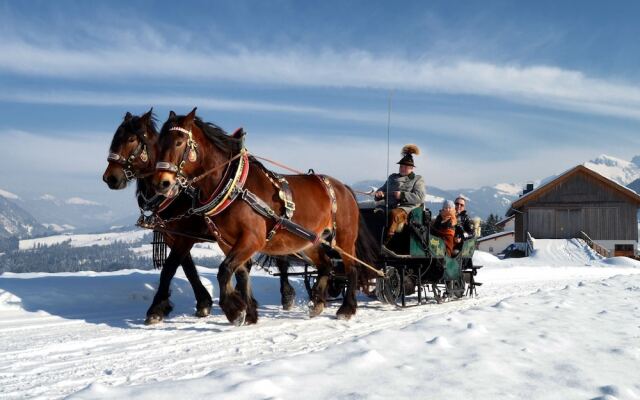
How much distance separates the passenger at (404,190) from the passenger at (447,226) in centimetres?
58

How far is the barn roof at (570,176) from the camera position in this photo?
115 feet

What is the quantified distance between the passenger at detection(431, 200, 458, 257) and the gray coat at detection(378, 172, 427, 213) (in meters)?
0.58

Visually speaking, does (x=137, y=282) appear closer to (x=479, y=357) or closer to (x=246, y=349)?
(x=246, y=349)

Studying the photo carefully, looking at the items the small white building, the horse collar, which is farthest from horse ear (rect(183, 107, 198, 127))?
the small white building

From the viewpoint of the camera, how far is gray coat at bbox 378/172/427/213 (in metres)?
9.39

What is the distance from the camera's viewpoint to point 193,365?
448 centimetres

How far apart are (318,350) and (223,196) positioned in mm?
2290

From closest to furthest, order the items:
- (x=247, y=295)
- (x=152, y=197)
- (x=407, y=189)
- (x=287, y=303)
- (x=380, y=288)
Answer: (x=247, y=295) < (x=152, y=197) < (x=380, y=288) < (x=287, y=303) < (x=407, y=189)

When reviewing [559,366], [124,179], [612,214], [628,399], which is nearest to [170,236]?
[124,179]

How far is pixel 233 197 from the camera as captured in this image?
6.46m

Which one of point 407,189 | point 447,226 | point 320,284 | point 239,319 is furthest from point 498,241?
point 239,319

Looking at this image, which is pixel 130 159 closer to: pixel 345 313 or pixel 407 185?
pixel 345 313

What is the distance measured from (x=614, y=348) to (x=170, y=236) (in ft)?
17.6

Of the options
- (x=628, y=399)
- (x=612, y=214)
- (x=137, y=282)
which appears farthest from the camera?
(x=612, y=214)
